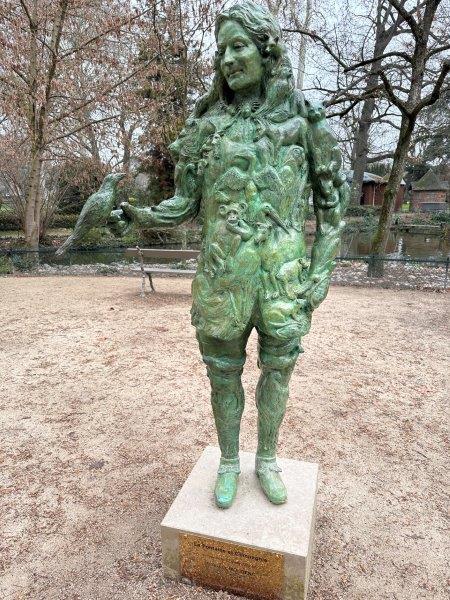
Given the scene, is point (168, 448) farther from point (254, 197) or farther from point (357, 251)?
point (357, 251)

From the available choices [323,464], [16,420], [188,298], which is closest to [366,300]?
[188,298]

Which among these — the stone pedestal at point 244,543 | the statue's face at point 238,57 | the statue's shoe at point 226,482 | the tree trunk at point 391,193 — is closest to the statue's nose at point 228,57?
the statue's face at point 238,57

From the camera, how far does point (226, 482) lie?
2.49 meters

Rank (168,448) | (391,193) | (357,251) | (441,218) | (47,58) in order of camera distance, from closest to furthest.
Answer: (168,448)
(391,193)
(47,58)
(357,251)
(441,218)

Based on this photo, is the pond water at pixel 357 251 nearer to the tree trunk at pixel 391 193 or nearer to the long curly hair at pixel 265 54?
A: the tree trunk at pixel 391 193

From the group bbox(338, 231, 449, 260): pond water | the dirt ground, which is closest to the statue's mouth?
the dirt ground

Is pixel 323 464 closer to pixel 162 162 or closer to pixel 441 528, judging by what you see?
pixel 441 528

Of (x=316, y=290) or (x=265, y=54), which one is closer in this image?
(x=265, y=54)

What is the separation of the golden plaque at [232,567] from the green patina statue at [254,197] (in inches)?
33.9

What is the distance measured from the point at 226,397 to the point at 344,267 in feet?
34.9

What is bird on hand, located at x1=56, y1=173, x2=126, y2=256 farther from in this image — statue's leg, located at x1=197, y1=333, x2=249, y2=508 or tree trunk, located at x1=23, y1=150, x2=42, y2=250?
tree trunk, located at x1=23, y1=150, x2=42, y2=250

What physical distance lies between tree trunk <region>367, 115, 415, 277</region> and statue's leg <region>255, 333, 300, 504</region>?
8.92 metres

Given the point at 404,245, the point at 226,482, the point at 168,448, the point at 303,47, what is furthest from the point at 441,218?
the point at 226,482

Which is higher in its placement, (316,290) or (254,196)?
(254,196)
